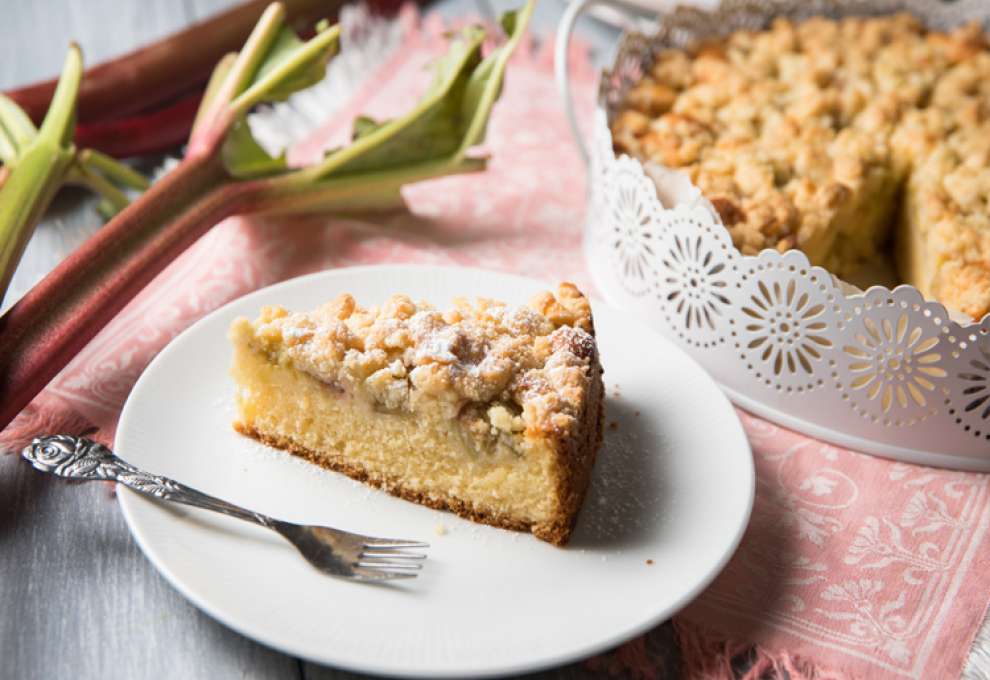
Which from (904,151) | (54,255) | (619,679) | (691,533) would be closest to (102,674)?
(619,679)

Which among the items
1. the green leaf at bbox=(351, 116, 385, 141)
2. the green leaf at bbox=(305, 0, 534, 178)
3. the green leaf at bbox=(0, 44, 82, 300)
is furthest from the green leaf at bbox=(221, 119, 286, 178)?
the green leaf at bbox=(0, 44, 82, 300)

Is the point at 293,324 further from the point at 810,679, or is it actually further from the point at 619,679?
the point at 810,679

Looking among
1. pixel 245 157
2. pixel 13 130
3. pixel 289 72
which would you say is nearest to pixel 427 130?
pixel 289 72

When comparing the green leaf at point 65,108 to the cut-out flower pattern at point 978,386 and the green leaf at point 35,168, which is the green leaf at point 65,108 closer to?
the green leaf at point 35,168

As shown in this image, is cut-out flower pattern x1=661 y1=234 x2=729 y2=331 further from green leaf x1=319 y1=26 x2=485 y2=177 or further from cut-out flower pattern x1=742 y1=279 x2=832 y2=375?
green leaf x1=319 y1=26 x2=485 y2=177

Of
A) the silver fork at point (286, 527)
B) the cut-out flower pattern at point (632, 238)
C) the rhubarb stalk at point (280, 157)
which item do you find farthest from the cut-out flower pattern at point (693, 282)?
the silver fork at point (286, 527)
